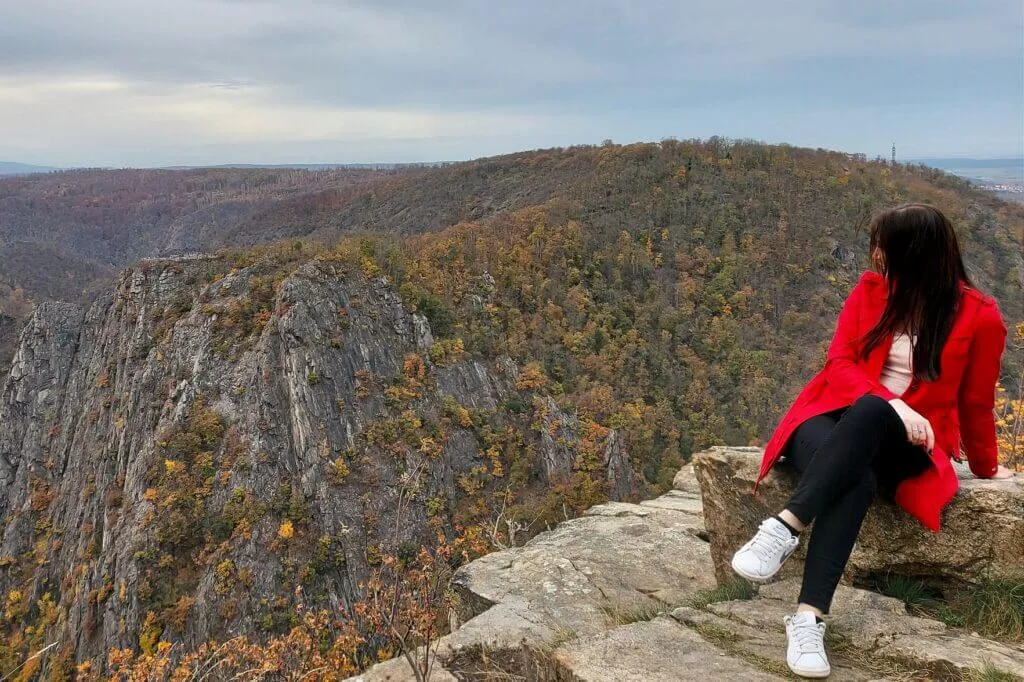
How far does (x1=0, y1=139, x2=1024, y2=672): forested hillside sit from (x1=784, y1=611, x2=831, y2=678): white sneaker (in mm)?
4470

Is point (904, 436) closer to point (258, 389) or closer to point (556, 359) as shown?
point (258, 389)

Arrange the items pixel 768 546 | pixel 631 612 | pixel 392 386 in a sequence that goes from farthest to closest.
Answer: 1. pixel 392 386
2. pixel 631 612
3. pixel 768 546

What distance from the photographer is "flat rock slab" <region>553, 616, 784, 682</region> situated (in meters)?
3.35

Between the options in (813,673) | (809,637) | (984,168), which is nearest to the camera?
(813,673)

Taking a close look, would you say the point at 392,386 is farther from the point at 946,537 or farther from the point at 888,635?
the point at 888,635

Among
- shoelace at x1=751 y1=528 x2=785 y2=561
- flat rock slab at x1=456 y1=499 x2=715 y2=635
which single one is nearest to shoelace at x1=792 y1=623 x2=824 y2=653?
shoelace at x1=751 y1=528 x2=785 y2=561

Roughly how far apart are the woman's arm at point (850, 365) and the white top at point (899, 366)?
90mm

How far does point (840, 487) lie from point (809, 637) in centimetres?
84

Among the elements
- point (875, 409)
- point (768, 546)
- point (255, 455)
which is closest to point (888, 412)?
point (875, 409)

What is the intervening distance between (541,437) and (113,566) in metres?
22.2

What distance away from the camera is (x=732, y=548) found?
206 inches

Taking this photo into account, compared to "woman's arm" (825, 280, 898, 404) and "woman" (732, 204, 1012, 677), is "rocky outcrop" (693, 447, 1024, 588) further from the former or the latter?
"woman's arm" (825, 280, 898, 404)

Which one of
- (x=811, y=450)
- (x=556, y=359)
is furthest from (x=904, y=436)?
(x=556, y=359)

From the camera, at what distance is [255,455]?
28.6 metres
